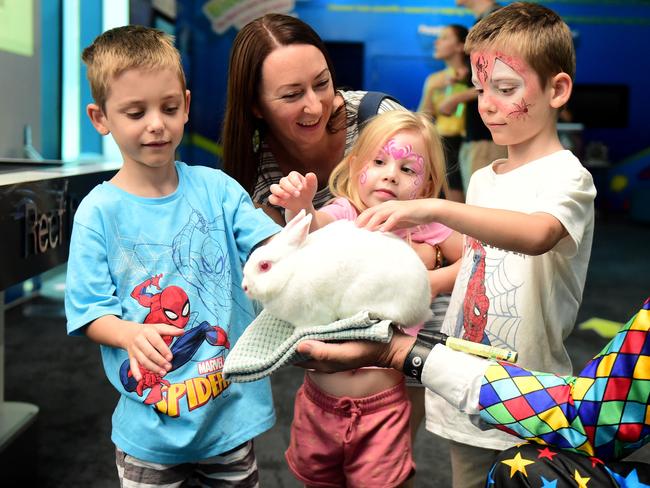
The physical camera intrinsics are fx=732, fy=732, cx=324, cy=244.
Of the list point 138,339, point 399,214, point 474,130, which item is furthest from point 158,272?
point 474,130

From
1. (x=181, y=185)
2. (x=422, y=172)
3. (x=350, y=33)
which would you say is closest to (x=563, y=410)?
(x=422, y=172)

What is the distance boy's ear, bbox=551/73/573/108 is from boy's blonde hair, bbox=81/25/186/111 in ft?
2.11

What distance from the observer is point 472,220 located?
3.73ft

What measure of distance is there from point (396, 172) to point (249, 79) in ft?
1.58

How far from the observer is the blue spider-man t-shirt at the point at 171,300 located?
119cm

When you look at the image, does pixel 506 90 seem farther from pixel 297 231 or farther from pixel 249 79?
pixel 249 79

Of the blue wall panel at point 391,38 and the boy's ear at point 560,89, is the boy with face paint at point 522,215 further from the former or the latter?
the blue wall panel at point 391,38

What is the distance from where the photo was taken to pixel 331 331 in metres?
1.12

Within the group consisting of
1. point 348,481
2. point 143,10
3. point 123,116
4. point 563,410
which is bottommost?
point 348,481

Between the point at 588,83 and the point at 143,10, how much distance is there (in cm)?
613

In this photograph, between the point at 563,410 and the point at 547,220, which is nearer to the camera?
the point at 563,410

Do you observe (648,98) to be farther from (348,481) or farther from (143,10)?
(348,481)

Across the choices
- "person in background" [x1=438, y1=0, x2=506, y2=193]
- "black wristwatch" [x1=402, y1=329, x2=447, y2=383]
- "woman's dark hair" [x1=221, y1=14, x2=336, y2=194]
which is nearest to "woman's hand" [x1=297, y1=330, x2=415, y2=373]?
"black wristwatch" [x1=402, y1=329, x2=447, y2=383]

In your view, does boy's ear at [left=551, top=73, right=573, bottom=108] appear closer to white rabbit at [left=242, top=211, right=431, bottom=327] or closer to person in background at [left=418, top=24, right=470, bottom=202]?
white rabbit at [left=242, top=211, right=431, bottom=327]
